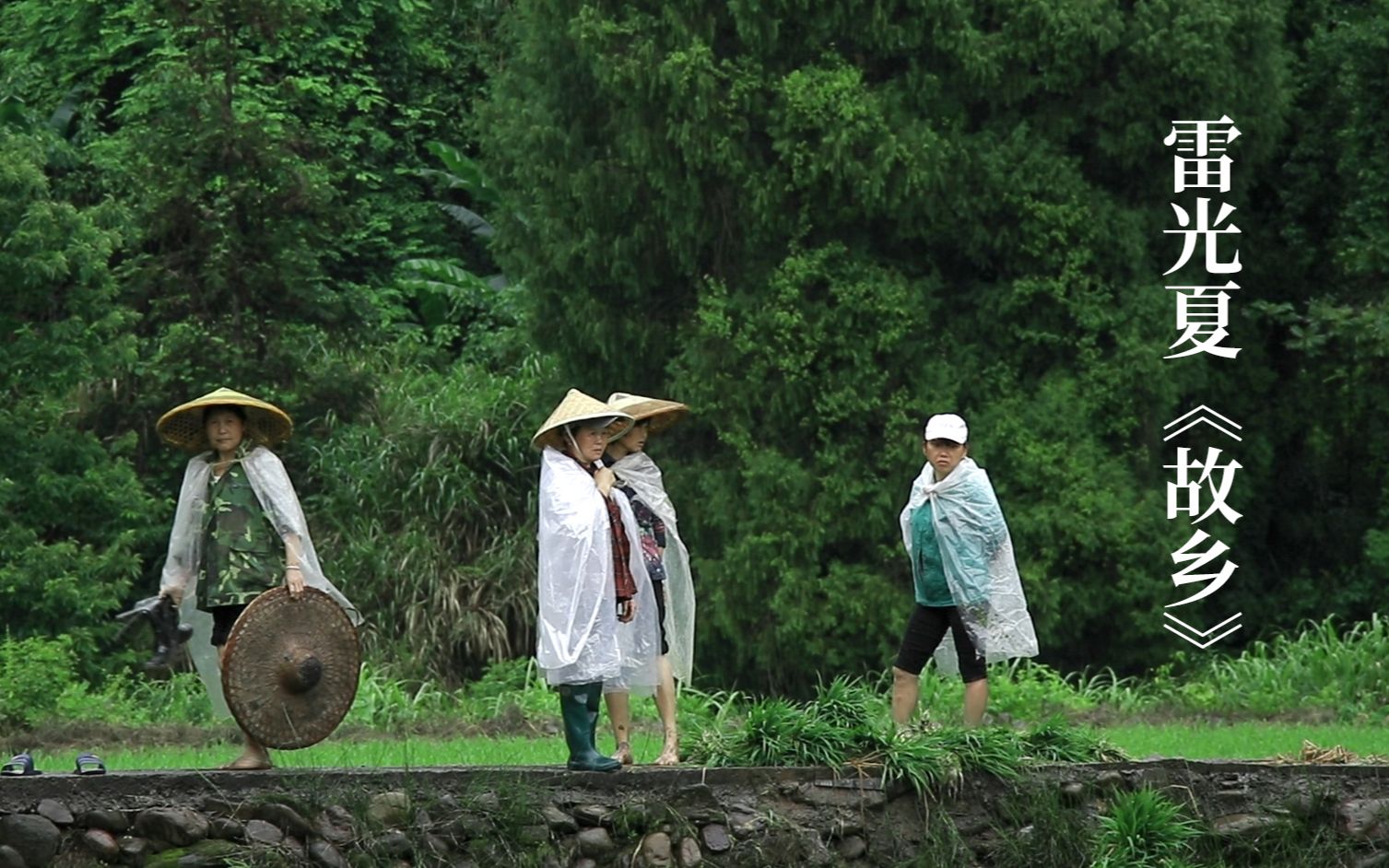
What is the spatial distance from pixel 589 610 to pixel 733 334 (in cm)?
1001

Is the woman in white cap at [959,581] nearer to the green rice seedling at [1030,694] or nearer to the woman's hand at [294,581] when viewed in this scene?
the woman's hand at [294,581]

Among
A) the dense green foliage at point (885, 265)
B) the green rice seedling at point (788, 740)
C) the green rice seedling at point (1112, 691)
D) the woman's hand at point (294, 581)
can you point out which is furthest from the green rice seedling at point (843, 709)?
the dense green foliage at point (885, 265)

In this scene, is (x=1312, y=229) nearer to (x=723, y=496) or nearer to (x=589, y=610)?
(x=723, y=496)

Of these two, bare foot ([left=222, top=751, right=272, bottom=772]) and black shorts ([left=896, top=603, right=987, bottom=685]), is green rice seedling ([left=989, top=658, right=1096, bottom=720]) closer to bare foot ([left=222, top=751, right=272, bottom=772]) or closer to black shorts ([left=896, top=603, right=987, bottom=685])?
black shorts ([left=896, top=603, right=987, bottom=685])

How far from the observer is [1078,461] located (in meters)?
19.6

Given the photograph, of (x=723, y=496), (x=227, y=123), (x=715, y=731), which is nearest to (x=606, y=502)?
(x=715, y=731)

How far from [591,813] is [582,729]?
0.39 metres

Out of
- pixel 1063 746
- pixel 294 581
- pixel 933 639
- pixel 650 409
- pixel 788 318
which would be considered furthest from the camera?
pixel 788 318

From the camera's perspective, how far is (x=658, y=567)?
10578 mm

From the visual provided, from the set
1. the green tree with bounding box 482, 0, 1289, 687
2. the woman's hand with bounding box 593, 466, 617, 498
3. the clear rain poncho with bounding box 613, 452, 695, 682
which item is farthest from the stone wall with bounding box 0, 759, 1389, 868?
the green tree with bounding box 482, 0, 1289, 687

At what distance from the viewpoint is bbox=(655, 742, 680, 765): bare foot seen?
10523 millimetres

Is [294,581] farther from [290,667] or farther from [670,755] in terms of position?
[670,755]

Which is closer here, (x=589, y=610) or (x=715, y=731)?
(x=589, y=610)

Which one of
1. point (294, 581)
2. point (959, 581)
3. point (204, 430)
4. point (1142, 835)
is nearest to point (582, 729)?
point (294, 581)
